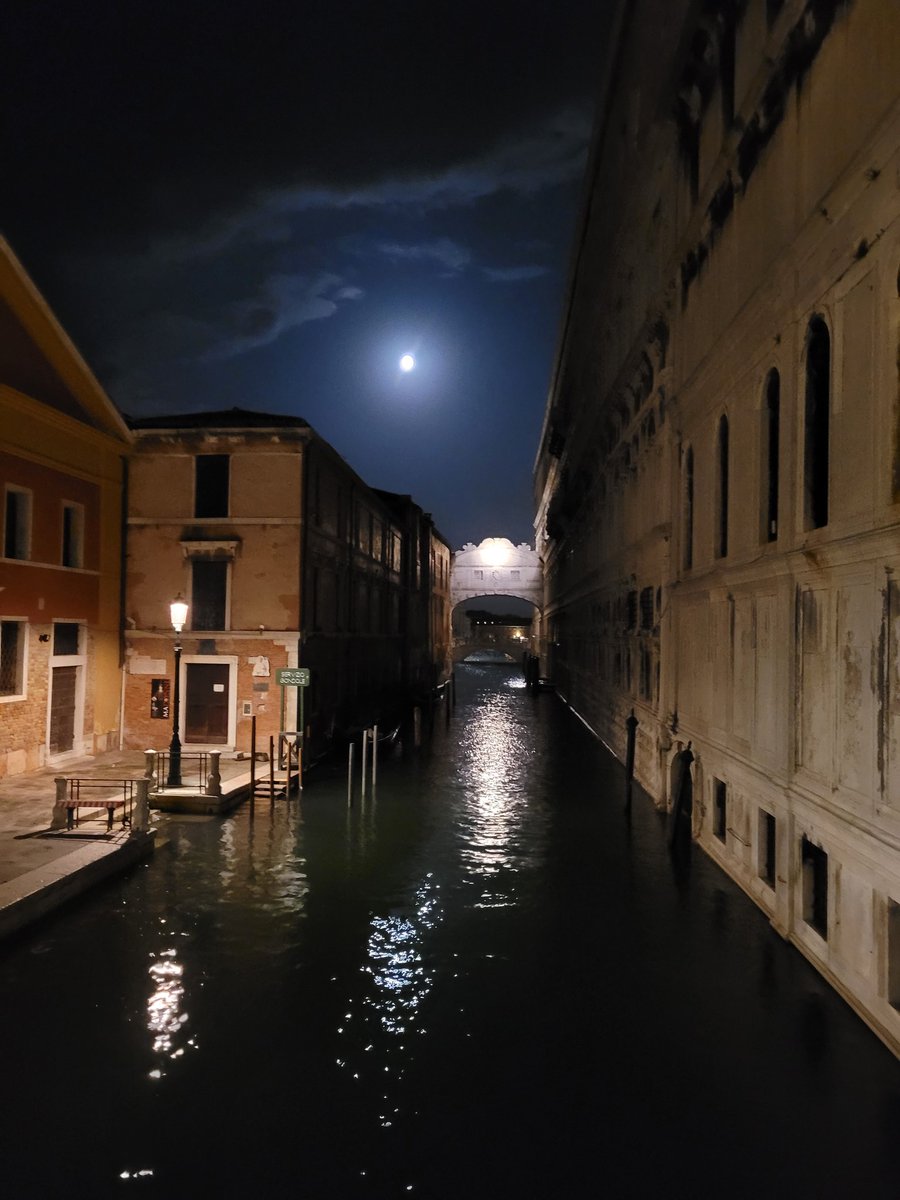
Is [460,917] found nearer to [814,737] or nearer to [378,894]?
[378,894]

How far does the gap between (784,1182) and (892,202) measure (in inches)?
291

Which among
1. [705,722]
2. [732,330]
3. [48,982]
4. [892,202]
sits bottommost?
[48,982]

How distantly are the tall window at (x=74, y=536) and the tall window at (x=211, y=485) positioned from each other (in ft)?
9.04

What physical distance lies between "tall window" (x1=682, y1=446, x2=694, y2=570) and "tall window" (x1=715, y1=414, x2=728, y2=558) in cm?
189

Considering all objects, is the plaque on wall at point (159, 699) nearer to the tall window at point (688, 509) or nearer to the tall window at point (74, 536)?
the tall window at point (74, 536)

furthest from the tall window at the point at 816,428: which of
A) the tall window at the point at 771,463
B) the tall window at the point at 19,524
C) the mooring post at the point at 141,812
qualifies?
the tall window at the point at 19,524

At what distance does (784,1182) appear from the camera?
536 centimetres

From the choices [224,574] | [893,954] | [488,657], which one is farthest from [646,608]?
[488,657]

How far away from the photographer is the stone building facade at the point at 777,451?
709cm

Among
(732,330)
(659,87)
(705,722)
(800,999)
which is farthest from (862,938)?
(659,87)

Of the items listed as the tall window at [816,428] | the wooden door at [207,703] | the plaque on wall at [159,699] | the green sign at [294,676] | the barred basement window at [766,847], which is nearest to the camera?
the tall window at [816,428]

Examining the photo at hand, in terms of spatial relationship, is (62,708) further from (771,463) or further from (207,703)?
(771,463)

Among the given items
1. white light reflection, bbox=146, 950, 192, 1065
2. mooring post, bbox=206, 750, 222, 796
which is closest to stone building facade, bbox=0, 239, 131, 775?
mooring post, bbox=206, 750, 222, 796

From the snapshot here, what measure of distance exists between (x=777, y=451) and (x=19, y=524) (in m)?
15.8
